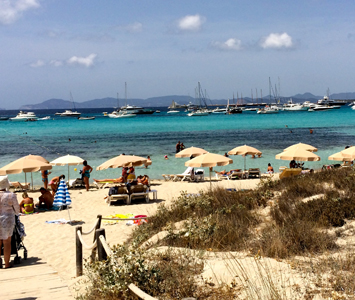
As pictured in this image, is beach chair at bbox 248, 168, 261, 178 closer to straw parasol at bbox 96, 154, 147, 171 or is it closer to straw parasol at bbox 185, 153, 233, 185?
straw parasol at bbox 185, 153, 233, 185

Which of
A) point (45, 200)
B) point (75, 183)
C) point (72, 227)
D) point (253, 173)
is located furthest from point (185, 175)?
point (72, 227)

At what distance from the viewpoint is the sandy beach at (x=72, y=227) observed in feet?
24.5

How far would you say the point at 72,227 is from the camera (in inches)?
409

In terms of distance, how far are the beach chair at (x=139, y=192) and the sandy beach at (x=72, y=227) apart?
0.23m

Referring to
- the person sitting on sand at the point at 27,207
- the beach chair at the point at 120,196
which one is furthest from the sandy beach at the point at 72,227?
the person sitting on sand at the point at 27,207

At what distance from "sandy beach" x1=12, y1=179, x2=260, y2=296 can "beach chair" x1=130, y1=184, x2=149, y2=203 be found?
0.23m

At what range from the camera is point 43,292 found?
16.6 feet

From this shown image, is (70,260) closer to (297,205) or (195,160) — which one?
(297,205)

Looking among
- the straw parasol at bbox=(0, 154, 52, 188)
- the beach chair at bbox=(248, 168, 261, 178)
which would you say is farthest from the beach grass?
the beach chair at bbox=(248, 168, 261, 178)

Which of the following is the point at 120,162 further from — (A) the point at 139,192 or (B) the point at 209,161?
(B) the point at 209,161

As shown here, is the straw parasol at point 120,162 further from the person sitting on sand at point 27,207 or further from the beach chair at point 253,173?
the beach chair at point 253,173

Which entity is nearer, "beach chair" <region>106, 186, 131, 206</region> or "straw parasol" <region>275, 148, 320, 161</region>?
"beach chair" <region>106, 186, 131, 206</region>

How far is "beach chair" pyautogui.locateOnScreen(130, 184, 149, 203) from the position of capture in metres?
13.9

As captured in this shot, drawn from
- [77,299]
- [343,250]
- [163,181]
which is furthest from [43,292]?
[163,181]
